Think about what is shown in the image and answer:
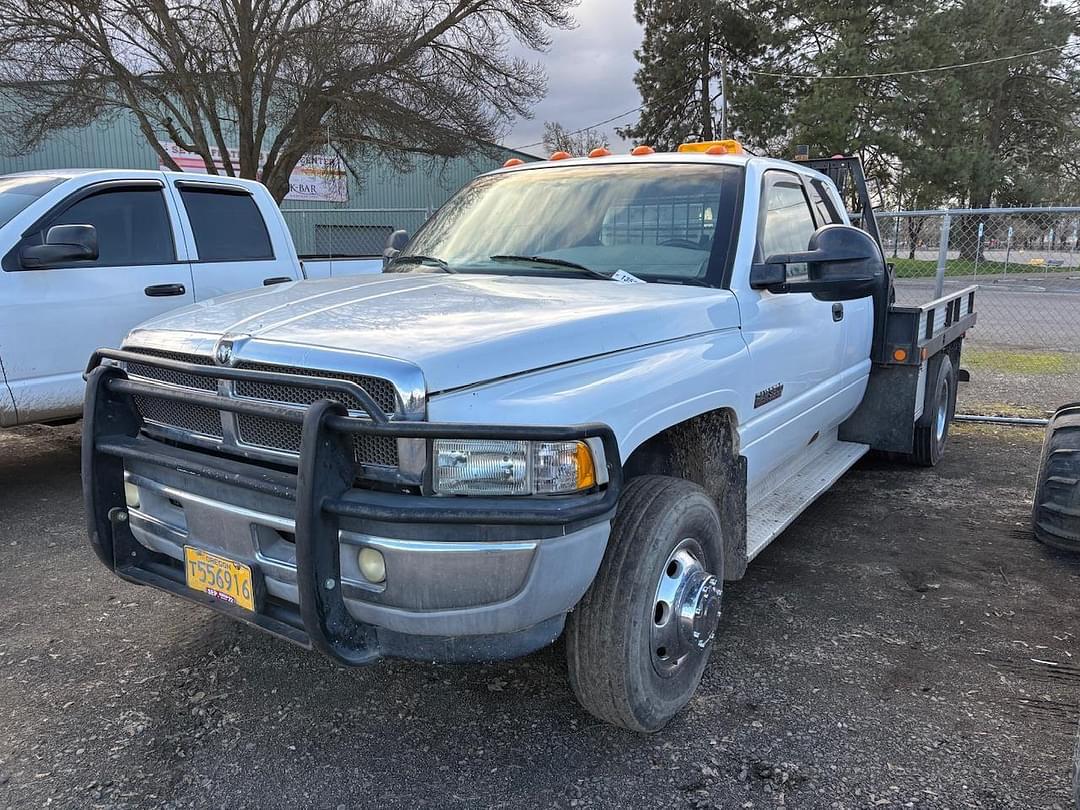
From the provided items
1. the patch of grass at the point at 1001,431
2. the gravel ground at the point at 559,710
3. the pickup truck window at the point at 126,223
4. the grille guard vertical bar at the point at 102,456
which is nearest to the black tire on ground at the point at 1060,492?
the gravel ground at the point at 559,710

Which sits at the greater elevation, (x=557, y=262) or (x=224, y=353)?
(x=557, y=262)

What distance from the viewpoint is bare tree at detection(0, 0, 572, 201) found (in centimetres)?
1509

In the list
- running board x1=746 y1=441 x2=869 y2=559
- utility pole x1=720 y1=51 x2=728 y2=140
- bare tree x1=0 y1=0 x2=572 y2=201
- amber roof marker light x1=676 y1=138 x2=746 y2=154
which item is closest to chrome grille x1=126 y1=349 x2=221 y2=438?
running board x1=746 y1=441 x2=869 y2=559

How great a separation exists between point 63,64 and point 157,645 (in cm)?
1537

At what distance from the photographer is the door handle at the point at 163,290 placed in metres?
5.43

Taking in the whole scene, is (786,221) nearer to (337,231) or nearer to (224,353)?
(224,353)

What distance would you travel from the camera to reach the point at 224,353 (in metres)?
2.40

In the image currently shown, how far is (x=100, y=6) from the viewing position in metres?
14.8

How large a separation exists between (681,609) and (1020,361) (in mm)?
10240

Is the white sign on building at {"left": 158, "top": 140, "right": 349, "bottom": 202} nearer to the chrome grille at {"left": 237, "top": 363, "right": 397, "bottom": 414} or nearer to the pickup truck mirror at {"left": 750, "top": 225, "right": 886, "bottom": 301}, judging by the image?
the pickup truck mirror at {"left": 750, "top": 225, "right": 886, "bottom": 301}

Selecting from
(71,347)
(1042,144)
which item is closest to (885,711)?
(71,347)

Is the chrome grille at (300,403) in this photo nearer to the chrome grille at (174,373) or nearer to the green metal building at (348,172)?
the chrome grille at (174,373)

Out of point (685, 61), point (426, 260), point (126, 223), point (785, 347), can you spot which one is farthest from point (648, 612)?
point (685, 61)

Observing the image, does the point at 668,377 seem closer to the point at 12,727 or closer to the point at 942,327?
the point at 12,727
